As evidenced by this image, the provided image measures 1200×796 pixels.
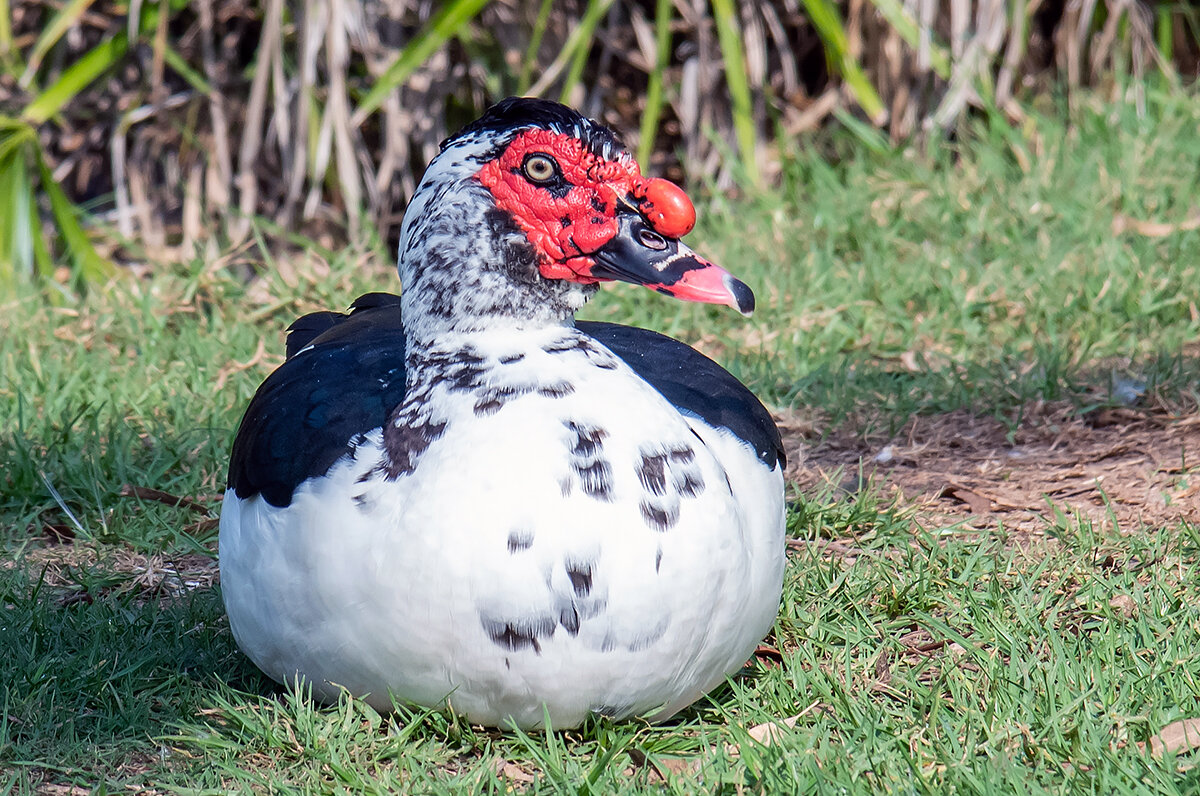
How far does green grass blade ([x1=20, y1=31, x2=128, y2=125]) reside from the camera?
486cm

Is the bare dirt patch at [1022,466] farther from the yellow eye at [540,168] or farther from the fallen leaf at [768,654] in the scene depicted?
the yellow eye at [540,168]

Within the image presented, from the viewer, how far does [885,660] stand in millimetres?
2641

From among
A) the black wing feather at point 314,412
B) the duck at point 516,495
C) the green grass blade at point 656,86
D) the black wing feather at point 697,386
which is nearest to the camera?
the duck at point 516,495

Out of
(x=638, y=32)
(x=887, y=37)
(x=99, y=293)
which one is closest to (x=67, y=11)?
(x=99, y=293)

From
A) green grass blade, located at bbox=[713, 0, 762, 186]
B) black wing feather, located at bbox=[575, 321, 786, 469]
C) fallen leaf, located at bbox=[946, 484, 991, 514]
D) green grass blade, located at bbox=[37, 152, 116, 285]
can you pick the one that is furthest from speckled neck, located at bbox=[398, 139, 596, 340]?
green grass blade, located at bbox=[713, 0, 762, 186]

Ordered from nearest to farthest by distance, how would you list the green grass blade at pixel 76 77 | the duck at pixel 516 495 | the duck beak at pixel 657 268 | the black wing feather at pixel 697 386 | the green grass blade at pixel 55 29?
the duck at pixel 516 495, the duck beak at pixel 657 268, the black wing feather at pixel 697 386, the green grass blade at pixel 55 29, the green grass blade at pixel 76 77

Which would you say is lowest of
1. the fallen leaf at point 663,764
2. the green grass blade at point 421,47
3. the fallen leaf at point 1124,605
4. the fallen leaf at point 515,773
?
the fallen leaf at point 1124,605

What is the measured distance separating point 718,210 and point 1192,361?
6.55 ft

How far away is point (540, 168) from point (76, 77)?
3.29 meters

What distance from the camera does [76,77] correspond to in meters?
4.95

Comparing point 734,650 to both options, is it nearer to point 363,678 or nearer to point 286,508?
point 363,678

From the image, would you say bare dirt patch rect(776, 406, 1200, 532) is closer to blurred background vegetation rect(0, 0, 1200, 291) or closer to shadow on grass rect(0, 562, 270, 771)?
shadow on grass rect(0, 562, 270, 771)

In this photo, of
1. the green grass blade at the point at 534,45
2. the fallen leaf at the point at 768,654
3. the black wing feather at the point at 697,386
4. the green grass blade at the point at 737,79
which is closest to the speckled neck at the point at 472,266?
the black wing feather at the point at 697,386

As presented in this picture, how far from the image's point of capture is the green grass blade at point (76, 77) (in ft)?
16.0
